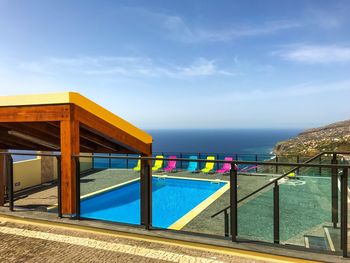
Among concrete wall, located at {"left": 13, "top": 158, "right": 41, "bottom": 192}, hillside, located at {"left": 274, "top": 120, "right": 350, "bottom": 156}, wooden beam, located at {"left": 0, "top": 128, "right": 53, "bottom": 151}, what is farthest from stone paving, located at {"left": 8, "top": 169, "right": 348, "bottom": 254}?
hillside, located at {"left": 274, "top": 120, "right": 350, "bottom": 156}

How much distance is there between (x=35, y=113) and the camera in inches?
205

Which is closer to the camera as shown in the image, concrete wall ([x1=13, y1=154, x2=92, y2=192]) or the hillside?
concrete wall ([x1=13, y1=154, x2=92, y2=192])

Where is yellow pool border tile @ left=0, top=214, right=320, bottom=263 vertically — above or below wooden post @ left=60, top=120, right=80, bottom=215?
below

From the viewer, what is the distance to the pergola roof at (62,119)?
5027 mm

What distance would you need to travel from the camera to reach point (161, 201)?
1044 centimetres

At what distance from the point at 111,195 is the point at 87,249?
27.3 ft

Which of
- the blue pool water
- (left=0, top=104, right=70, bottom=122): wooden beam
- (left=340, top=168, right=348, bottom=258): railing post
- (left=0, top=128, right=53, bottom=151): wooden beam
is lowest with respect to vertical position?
the blue pool water

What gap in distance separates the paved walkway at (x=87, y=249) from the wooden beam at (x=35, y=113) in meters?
1.91

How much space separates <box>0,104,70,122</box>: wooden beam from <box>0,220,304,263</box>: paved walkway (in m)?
1.91

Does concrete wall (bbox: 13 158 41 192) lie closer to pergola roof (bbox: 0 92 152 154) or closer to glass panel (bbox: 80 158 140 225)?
glass panel (bbox: 80 158 140 225)

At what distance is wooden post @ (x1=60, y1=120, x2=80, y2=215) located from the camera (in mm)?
5012

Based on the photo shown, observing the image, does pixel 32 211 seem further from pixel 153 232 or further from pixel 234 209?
pixel 234 209

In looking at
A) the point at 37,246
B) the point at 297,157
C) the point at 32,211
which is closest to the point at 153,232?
the point at 37,246

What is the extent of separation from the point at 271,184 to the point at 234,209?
1.26 metres
